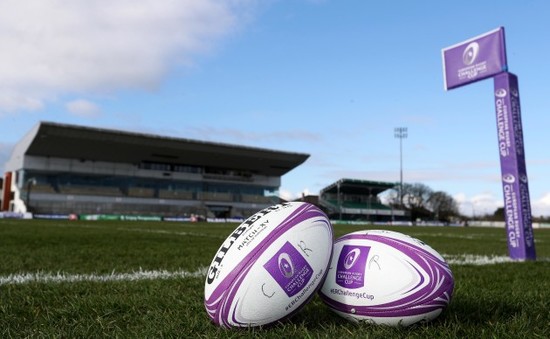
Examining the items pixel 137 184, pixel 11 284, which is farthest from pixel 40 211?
pixel 11 284

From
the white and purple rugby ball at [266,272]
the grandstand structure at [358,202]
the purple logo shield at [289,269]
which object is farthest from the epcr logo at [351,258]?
the grandstand structure at [358,202]

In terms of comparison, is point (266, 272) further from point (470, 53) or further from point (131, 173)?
point (131, 173)

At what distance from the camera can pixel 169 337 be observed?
263 centimetres

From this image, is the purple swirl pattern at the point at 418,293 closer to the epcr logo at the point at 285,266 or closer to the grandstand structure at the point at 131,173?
the epcr logo at the point at 285,266

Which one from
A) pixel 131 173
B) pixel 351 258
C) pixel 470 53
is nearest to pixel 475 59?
pixel 470 53

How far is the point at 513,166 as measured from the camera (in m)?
7.94

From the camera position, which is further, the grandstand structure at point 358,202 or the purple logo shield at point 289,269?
the grandstand structure at point 358,202

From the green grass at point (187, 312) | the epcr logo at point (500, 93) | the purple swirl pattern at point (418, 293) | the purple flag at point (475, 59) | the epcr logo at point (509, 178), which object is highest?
the purple flag at point (475, 59)

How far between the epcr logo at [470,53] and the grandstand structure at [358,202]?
68914 millimetres

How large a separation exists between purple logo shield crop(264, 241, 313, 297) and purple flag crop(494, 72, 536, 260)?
20.5ft

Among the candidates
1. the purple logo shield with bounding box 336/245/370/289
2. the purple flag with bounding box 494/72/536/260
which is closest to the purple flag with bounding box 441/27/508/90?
the purple flag with bounding box 494/72/536/260

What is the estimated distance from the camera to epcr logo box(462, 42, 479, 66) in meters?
8.67

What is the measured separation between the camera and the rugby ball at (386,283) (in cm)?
292

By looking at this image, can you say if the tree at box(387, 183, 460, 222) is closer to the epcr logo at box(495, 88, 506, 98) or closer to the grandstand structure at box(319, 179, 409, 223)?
the grandstand structure at box(319, 179, 409, 223)
